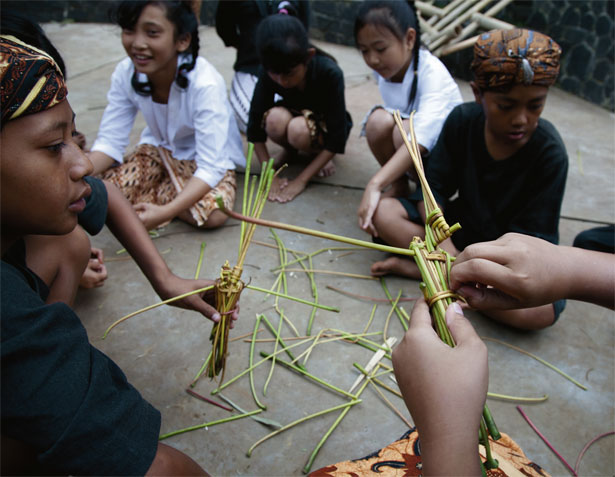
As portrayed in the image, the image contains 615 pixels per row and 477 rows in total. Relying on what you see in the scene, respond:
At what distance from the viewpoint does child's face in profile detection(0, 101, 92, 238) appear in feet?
2.98

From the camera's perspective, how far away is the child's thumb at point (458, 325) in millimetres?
859

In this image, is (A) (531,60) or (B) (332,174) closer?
(A) (531,60)

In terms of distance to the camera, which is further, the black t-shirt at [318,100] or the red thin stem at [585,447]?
the black t-shirt at [318,100]

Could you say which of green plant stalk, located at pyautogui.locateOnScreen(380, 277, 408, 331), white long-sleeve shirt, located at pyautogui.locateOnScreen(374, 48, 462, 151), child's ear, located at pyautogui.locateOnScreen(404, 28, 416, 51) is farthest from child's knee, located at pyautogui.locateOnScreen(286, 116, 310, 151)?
green plant stalk, located at pyautogui.locateOnScreen(380, 277, 408, 331)

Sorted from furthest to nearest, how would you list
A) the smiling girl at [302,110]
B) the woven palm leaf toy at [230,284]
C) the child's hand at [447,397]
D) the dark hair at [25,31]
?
the smiling girl at [302,110], the dark hair at [25,31], the woven palm leaf toy at [230,284], the child's hand at [447,397]

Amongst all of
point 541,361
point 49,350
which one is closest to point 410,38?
point 541,361

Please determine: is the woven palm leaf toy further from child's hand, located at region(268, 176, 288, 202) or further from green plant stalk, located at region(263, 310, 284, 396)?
child's hand, located at region(268, 176, 288, 202)

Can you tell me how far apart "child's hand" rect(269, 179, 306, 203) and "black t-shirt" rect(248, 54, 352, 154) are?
26cm

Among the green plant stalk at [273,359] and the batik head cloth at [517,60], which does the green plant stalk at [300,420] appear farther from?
the batik head cloth at [517,60]

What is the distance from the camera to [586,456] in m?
1.39


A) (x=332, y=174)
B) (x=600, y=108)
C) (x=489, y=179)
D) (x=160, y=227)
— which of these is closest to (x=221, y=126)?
(x=160, y=227)

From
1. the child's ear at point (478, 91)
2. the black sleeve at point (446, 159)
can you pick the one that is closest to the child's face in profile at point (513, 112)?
the child's ear at point (478, 91)

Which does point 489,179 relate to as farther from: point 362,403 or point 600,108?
point 600,108

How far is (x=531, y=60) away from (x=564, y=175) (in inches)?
17.6
